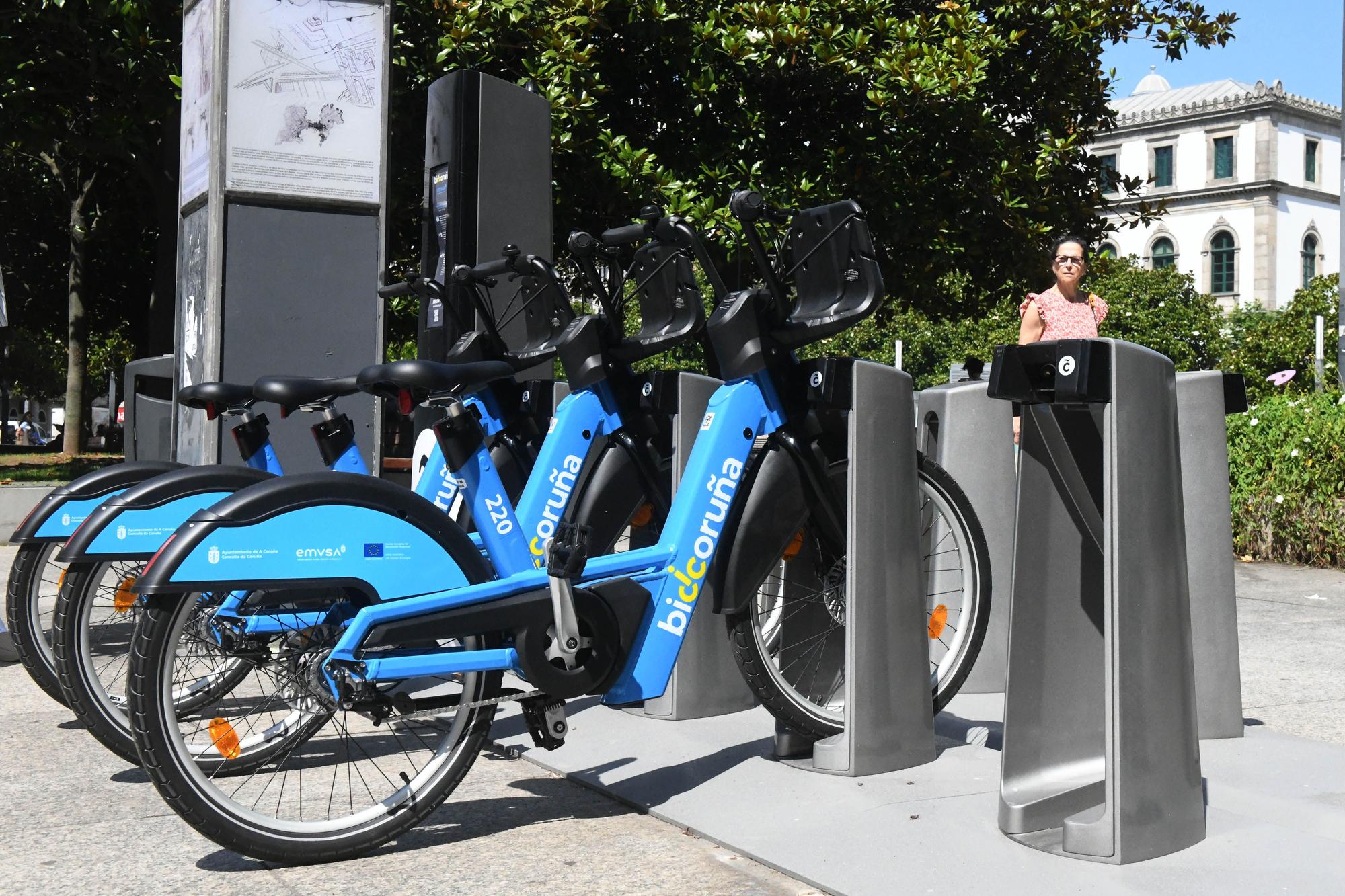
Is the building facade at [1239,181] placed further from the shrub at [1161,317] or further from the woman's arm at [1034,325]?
the woman's arm at [1034,325]

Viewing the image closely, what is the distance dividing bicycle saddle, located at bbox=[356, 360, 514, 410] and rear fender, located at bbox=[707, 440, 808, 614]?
0.81 metres

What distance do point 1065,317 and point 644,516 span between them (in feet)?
11.1

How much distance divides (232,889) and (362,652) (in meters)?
0.62

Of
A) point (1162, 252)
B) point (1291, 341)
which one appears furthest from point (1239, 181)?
point (1291, 341)

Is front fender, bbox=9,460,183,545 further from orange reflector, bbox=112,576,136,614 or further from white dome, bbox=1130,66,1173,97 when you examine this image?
white dome, bbox=1130,66,1173,97

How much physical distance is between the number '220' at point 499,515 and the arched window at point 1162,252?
82.5 metres

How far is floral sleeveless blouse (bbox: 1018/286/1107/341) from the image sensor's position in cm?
732

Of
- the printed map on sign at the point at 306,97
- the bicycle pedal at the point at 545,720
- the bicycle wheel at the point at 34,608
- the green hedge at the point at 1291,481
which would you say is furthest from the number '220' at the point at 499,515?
the green hedge at the point at 1291,481

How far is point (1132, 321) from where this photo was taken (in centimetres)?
4566

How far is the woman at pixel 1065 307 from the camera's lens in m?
7.29

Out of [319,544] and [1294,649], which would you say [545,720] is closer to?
[319,544]

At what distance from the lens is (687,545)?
3967mm

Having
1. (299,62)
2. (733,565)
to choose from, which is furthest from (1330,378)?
(733,565)

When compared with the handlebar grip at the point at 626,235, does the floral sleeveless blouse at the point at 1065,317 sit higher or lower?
higher
